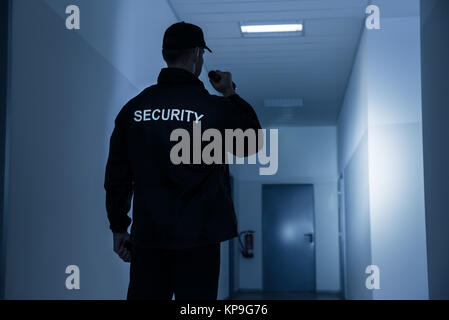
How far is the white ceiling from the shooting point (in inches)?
165

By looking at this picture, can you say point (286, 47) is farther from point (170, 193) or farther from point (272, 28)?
point (170, 193)

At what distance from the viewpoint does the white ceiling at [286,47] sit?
420 cm

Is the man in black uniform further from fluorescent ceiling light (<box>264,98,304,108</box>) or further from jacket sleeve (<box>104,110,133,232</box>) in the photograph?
fluorescent ceiling light (<box>264,98,304,108</box>)

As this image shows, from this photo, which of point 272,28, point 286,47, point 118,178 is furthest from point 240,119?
point 286,47

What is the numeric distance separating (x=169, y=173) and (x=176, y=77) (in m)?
0.30

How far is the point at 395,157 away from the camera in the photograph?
13.5 feet

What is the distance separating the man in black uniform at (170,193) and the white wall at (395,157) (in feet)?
9.06

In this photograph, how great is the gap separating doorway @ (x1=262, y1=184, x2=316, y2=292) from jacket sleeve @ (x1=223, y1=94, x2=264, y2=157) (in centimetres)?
748

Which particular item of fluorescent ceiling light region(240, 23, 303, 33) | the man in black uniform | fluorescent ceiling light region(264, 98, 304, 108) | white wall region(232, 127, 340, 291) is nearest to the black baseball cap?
the man in black uniform
